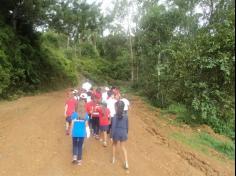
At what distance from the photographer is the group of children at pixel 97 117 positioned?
1003cm

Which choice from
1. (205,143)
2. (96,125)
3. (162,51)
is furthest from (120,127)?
(162,51)

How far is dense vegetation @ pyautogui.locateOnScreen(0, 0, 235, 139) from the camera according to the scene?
18.2 m

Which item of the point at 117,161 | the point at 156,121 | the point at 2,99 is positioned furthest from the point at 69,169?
the point at 2,99

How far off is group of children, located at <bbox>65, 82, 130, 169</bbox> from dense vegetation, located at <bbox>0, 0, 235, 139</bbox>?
5938 millimetres

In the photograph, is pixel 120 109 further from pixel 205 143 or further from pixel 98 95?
pixel 205 143

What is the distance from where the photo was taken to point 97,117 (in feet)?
41.9

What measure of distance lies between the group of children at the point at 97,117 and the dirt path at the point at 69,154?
0.43 m

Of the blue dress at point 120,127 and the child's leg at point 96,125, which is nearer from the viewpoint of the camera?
the blue dress at point 120,127

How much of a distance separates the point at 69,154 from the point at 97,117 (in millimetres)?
1924

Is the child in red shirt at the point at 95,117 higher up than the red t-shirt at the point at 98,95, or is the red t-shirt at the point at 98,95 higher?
the red t-shirt at the point at 98,95

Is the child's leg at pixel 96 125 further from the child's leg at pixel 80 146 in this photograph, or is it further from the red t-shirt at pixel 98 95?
the child's leg at pixel 80 146

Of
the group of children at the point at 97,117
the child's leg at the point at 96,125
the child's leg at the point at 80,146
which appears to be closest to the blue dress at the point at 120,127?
the group of children at the point at 97,117

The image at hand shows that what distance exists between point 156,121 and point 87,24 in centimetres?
1481

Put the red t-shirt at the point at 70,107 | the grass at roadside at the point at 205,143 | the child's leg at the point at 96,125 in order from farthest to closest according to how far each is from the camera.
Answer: the grass at roadside at the point at 205,143 → the child's leg at the point at 96,125 → the red t-shirt at the point at 70,107
